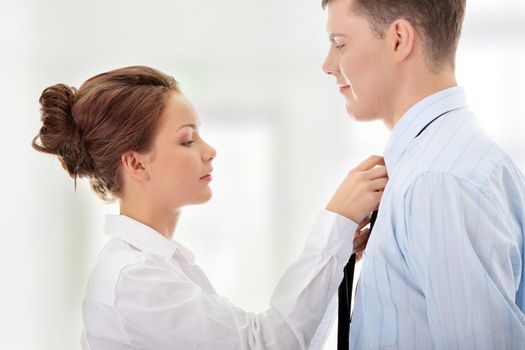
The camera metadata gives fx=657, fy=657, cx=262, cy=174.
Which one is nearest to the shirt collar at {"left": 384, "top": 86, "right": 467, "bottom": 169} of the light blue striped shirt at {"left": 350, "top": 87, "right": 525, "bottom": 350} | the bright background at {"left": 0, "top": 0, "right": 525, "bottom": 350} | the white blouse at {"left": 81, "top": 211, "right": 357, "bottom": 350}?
the light blue striped shirt at {"left": 350, "top": 87, "right": 525, "bottom": 350}

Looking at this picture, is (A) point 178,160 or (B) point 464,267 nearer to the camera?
(B) point 464,267

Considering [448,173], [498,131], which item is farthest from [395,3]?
[498,131]

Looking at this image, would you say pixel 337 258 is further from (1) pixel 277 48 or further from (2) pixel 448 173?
(1) pixel 277 48

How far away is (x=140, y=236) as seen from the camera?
172 centimetres

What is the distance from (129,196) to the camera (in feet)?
5.89

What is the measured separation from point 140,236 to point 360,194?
0.59 m

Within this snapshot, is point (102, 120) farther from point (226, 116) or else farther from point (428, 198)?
point (226, 116)

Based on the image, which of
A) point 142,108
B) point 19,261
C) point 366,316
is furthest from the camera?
point 19,261

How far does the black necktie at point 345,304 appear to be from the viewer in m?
1.59

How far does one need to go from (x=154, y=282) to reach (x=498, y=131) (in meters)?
2.40

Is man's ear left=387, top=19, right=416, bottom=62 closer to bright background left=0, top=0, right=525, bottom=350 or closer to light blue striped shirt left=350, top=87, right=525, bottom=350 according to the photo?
light blue striped shirt left=350, top=87, right=525, bottom=350

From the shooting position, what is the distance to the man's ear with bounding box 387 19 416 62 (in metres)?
1.49

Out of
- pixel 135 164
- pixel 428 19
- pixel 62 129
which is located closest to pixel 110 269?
pixel 135 164

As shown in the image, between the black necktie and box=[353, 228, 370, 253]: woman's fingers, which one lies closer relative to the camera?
the black necktie
